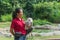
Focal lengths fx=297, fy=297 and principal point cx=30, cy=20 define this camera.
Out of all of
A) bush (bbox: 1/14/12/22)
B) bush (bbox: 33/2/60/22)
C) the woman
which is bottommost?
bush (bbox: 1/14/12/22)

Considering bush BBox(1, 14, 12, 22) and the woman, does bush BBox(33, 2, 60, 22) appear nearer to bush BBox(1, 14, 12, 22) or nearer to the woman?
bush BBox(1, 14, 12, 22)

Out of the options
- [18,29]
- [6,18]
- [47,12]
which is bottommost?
[6,18]

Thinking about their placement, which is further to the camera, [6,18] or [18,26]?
[6,18]

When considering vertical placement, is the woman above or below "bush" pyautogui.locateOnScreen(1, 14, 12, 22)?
above

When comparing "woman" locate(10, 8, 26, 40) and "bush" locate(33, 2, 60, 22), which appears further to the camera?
"bush" locate(33, 2, 60, 22)

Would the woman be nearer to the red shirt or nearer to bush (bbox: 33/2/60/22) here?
the red shirt

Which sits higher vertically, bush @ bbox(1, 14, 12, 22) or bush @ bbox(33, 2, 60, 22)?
bush @ bbox(33, 2, 60, 22)

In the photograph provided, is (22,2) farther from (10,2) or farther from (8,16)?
(8,16)

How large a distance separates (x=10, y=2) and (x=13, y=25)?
18728mm

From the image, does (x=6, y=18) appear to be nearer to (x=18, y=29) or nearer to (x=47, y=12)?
(x=47, y=12)

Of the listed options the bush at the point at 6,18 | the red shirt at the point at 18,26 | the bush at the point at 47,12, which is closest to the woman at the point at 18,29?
the red shirt at the point at 18,26

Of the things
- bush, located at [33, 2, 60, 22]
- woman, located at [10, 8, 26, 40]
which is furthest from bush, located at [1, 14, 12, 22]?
woman, located at [10, 8, 26, 40]

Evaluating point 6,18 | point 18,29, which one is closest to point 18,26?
point 18,29

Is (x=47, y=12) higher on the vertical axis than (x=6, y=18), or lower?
higher
